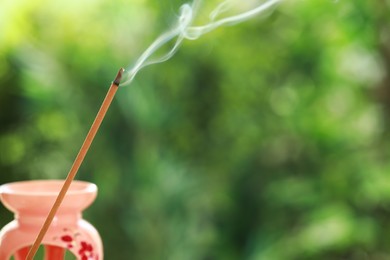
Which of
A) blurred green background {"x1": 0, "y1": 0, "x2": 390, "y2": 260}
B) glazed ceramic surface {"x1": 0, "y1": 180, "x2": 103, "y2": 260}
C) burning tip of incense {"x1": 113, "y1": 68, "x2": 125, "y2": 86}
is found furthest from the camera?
blurred green background {"x1": 0, "y1": 0, "x2": 390, "y2": 260}

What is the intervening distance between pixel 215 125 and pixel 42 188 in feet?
5.27

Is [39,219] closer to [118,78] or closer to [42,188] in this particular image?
[42,188]

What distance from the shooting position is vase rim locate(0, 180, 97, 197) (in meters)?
0.68

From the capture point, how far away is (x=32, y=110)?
91.0 inches

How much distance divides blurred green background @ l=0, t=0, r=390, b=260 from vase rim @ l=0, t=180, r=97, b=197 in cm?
122

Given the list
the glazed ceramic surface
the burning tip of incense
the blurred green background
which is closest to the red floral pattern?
the glazed ceramic surface

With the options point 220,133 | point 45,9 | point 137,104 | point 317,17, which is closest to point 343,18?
point 317,17

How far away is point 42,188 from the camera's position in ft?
2.49

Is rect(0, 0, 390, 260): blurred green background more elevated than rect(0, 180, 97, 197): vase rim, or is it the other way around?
rect(0, 0, 390, 260): blurred green background

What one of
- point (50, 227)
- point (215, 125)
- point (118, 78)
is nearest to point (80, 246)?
point (50, 227)

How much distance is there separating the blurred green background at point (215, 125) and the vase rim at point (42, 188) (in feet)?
4.02

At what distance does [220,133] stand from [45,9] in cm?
74

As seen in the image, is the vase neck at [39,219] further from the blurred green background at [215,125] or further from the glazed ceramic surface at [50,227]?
the blurred green background at [215,125]

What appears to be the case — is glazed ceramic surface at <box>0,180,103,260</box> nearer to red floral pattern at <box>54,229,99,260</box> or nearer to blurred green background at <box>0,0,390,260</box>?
red floral pattern at <box>54,229,99,260</box>
